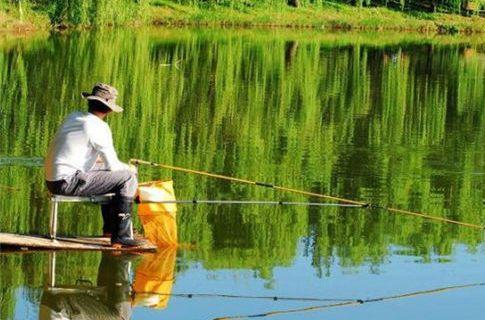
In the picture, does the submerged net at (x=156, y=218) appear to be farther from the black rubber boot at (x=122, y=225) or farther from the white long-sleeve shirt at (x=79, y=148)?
the white long-sleeve shirt at (x=79, y=148)

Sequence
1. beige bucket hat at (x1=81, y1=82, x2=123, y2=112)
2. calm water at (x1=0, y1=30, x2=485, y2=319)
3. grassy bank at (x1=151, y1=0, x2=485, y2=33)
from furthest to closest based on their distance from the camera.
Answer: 1. grassy bank at (x1=151, y1=0, x2=485, y2=33)
2. beige bucket hat at (x1=81, y1=82, x2=123, y2=112)
3. calm water at (x1=0, y1=30, x2=485, y2=319)

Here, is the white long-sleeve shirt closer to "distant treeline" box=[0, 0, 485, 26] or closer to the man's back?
the man's back

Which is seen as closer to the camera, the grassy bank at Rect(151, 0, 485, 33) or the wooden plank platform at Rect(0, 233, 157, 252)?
the wooden plank platform at Rect(0, 233, 157, 252)

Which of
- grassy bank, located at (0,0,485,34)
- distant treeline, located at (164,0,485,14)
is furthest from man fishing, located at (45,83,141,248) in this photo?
distant treeline, located at (164,0,485,14)

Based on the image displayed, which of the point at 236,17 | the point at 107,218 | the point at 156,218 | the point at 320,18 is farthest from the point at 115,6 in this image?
the point at 107,218

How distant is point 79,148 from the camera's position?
444 inches

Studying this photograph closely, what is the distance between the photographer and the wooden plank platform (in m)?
11.2

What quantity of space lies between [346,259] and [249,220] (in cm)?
193

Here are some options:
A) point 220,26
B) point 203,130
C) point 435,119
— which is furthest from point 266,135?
point 220,26

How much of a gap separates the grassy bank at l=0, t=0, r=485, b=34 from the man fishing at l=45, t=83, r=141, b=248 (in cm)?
4027

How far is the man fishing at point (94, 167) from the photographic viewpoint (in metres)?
11.2

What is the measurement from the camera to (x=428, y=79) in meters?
40.6

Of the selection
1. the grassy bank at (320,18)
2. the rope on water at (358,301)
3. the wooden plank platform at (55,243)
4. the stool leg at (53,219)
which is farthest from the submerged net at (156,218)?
the grassy bank at (320,18)

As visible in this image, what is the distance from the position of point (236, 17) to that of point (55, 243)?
6331 cm
